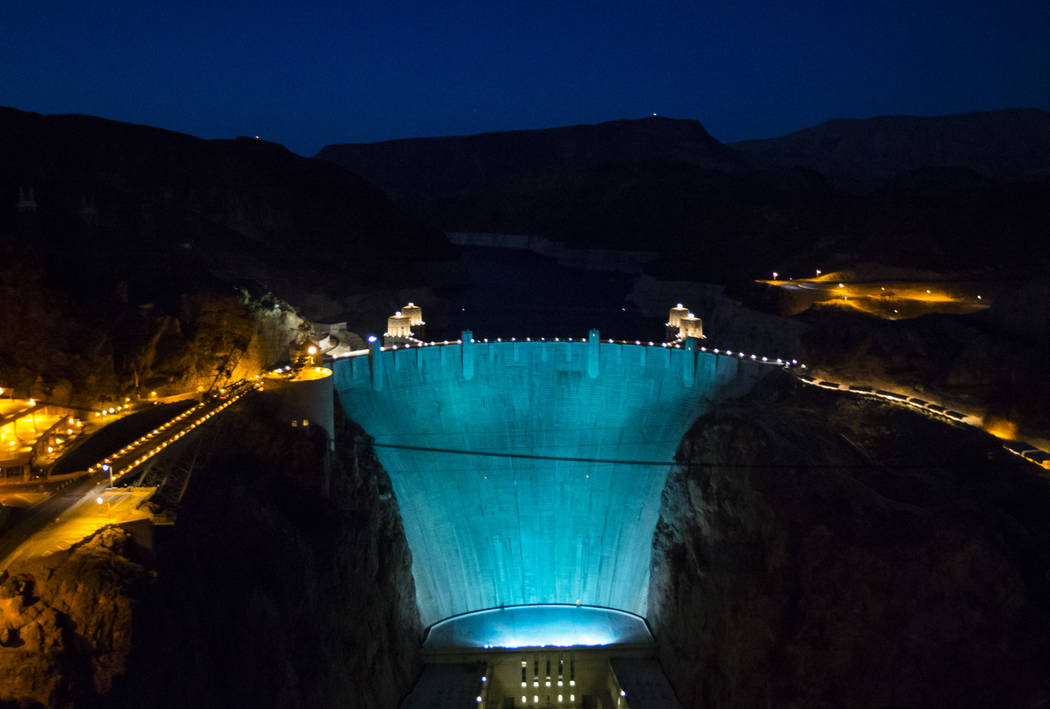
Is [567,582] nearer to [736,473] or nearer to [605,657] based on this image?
[605,657]

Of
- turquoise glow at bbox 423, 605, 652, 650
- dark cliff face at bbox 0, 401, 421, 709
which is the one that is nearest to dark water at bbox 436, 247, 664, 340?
turquoise glow at bbox 423, 605, 652, 650

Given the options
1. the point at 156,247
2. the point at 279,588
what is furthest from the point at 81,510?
the point at 156,247

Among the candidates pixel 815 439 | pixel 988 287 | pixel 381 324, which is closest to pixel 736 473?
pixel 815 439

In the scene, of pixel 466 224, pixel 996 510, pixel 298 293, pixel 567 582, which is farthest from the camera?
pixel 466 224

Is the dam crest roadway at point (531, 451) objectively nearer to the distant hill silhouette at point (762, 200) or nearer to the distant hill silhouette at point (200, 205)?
the distant hill silhouette at point (200, 205)

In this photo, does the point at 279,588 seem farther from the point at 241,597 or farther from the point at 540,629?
the point at 540,629
